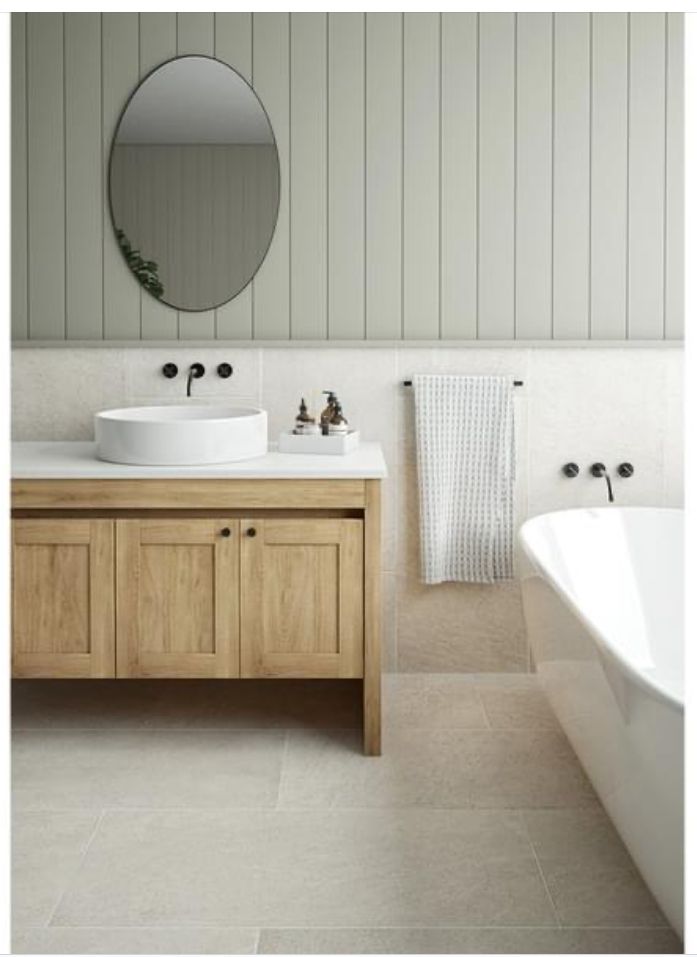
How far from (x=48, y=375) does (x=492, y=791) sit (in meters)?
2.08

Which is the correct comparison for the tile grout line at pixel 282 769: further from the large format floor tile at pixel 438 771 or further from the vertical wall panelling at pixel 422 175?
the vertical wall panelling at pixel 422 175

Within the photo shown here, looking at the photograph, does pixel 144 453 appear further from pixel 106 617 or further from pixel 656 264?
pixel 656 264

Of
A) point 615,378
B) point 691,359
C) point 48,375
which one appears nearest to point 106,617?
point 48,375

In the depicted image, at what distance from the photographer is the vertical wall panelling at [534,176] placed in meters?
3.67

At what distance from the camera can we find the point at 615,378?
3.81 m

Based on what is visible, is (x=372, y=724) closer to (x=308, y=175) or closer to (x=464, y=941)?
(x=464, y=941)

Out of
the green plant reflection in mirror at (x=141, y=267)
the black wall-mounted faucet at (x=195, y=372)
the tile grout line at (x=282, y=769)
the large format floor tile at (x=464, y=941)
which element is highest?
the green plant reflection in mirror at (x=141, y=267)

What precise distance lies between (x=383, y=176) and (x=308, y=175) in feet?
0.83

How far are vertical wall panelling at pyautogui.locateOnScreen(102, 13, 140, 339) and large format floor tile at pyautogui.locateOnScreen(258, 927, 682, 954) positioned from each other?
2.25 metres

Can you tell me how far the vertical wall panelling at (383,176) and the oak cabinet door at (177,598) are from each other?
1.05 metres

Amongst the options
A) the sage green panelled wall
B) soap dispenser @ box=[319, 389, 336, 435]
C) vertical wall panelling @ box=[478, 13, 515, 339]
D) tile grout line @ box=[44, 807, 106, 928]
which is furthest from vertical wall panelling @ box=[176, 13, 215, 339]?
tile grout line @ box=[44, 807, 106, 928]

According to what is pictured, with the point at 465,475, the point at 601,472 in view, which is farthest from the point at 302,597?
the point at 601,472

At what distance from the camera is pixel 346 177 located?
12.1ft

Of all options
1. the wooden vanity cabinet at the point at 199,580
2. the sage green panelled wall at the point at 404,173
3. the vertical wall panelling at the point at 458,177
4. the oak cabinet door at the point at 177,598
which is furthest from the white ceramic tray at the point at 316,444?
the vertical wall panelling at the point at 458,177
